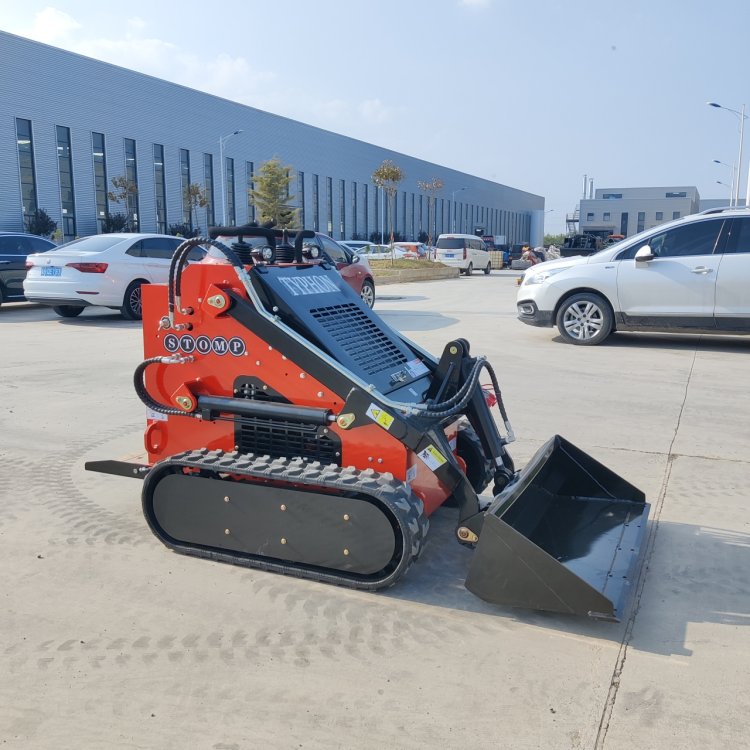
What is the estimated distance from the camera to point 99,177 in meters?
45.4

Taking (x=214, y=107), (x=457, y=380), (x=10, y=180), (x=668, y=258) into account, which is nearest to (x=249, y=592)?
(x=457, y=380)

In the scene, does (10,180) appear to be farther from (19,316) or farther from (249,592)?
(249,592)

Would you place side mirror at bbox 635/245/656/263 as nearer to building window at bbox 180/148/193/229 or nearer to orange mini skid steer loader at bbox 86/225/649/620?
orange mini skid steer loader at bbox 86/225/649/620

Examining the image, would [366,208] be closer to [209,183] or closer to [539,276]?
[209,183]

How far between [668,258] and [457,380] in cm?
734

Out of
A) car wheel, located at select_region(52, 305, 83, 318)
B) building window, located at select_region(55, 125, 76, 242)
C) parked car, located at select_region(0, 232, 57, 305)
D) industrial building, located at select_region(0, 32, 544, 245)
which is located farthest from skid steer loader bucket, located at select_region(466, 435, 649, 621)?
building window, located at select_region(55, 125, 76, 242)

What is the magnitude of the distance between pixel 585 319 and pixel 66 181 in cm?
3956

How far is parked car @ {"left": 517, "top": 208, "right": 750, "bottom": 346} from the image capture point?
385 inches

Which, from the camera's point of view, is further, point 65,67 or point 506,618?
point 65,67

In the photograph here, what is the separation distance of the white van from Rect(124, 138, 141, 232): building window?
69.3ft

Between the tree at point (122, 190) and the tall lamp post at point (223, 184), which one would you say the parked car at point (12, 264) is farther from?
the tall lamp post at point (223, 184)

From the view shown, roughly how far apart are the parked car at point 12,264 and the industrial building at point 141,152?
27.2 meters

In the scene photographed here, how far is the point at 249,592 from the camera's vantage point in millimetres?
3430

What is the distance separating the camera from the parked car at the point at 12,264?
14.5 m
